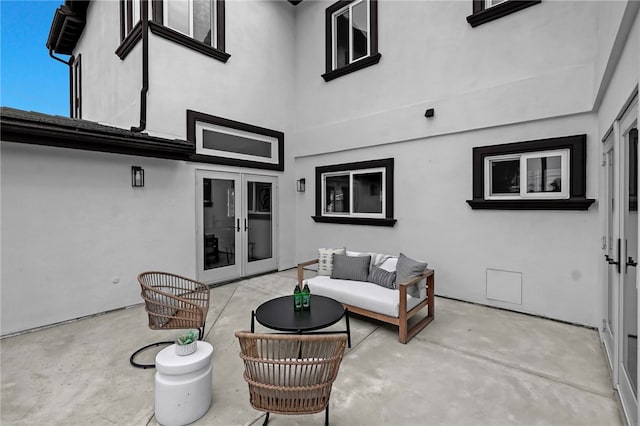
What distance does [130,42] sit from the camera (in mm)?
4980

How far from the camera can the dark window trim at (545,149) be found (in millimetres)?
3596

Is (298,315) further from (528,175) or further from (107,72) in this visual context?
(107,72)

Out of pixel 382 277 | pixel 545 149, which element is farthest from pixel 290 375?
pixel 545 149

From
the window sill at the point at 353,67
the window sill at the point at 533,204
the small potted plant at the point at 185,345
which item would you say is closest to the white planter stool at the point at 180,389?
the small potted plant at the point at 185,345

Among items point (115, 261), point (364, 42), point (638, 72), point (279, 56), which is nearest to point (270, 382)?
point (638, 72)

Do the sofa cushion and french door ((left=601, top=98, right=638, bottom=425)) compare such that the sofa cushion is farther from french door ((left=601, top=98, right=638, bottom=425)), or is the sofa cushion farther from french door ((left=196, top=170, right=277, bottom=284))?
french door ((left=196, top=170, right=277, bottom=284))

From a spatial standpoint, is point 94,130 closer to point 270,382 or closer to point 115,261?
point 115,261

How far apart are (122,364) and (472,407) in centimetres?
313

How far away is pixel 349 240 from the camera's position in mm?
5996

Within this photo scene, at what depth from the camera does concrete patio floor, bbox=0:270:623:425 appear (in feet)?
6.89

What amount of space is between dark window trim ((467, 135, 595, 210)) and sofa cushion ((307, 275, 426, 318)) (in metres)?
1.76

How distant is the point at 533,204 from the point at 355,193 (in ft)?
9.75

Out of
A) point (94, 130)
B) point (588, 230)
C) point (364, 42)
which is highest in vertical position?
point (364, 42)

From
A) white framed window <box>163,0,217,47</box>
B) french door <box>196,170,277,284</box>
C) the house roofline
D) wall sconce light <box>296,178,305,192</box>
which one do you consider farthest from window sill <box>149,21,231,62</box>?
wall sconce light <box>296,178,305,192</box>
